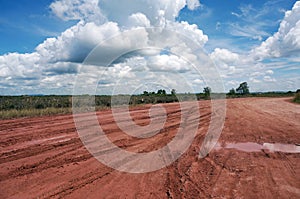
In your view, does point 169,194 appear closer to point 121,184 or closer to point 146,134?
point 121,184

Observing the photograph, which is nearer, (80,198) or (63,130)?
(80,198)

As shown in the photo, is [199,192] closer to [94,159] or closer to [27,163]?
[94,159]

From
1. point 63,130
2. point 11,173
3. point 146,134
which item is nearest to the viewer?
point 11,173

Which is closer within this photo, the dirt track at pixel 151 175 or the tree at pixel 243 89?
the dirt track at pixel 151 175

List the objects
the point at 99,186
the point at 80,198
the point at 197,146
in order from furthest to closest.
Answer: the point at 197,146 → the point at 99,186 → the point at 80,198

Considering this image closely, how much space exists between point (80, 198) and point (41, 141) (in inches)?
179

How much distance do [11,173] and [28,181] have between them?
0.71m

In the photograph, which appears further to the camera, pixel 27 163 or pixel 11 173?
pixel 27 163

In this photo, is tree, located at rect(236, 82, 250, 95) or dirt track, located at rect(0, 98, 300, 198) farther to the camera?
tree, located at rect(236, 82, 250, 95)

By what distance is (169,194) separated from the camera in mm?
3828

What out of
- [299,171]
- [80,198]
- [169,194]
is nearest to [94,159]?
[80,198]

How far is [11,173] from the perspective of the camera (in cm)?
491

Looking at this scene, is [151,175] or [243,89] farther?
[243,89]

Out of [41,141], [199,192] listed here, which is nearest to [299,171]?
[199,192]
